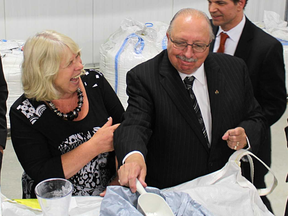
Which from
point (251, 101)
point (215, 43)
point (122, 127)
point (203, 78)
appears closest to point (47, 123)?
point (122, 127)

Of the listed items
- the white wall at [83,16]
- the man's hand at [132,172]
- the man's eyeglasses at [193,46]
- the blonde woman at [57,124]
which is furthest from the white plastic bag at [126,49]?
the man's hand at [132,172]

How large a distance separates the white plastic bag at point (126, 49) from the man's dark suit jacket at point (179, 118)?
8.15 ft

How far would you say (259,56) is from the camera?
2.23 meters

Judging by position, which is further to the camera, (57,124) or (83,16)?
(83,16)

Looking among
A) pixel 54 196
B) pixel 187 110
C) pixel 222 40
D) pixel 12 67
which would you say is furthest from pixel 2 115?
pixel 12 67

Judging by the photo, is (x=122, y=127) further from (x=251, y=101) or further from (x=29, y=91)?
(x=251, y=101)

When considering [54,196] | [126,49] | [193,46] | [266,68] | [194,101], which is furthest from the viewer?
[126,49]

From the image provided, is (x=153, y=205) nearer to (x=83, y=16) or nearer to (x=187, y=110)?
(x=187, y=110)

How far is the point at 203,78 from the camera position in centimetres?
190

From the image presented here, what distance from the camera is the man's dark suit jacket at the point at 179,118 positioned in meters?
1.80

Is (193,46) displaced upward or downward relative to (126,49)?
upward

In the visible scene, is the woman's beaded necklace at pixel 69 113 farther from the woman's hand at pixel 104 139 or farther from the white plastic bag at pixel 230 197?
the white plastic bag at pixel 230 197

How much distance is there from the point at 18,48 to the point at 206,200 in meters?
3.37

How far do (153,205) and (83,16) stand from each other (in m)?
4.04
